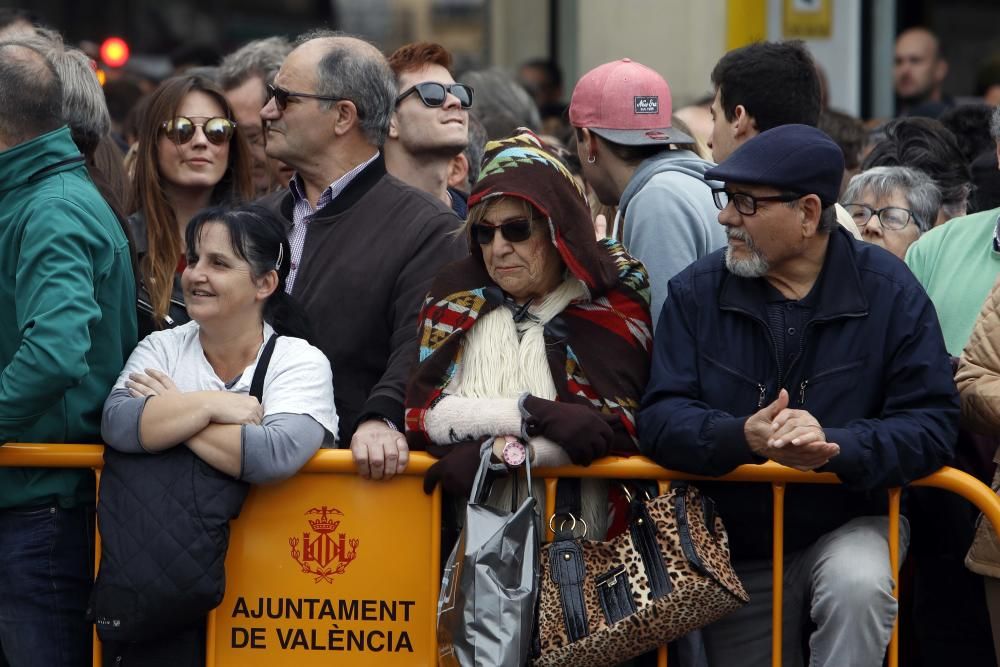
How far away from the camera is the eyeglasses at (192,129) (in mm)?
6129

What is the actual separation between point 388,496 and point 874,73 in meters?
8.92

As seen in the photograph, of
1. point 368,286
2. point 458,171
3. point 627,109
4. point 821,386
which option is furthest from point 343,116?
point 821,386

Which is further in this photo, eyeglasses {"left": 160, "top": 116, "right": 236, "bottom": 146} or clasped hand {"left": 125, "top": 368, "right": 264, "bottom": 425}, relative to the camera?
eyeglasses {"left": 160, "top": 116, "right": 236, "bottom": 146}

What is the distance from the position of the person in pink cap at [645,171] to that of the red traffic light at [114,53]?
21.8ft

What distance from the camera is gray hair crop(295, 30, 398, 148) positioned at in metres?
5.37

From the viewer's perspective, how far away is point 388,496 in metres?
4.64

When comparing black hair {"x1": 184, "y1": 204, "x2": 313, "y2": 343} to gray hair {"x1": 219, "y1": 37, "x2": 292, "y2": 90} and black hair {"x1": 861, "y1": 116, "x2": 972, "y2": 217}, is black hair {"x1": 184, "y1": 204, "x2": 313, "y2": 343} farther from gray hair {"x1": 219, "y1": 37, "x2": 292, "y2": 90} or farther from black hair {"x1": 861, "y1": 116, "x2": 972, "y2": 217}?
black hair {"x1": 861, "y1": 116, "x2": 972, "y2": 217}

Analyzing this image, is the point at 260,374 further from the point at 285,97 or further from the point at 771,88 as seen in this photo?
the point at 771,88

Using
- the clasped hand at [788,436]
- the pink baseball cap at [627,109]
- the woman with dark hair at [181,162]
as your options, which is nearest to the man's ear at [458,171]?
the woman with dark hair at [181,162]

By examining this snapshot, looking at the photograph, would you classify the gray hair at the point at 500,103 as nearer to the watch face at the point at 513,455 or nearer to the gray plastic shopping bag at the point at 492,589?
the watch face at the point at 513,455

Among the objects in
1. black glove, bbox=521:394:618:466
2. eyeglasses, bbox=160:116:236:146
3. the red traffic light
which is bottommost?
black glove, bbox=521:394:618:466

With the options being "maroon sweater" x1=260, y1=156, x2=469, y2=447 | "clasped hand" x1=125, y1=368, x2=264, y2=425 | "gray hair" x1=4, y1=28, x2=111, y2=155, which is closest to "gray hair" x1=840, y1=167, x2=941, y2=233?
"maroon sweater" x1=260, y1=156, x2=469, y2=447

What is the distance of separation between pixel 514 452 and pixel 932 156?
282 centimetres

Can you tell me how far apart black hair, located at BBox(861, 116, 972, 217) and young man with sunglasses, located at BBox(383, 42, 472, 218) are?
1.76 metres
